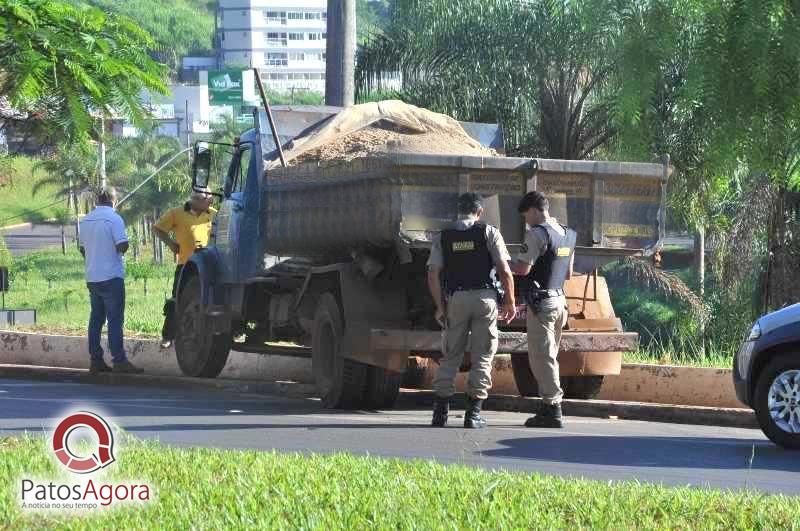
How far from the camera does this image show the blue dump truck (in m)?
11.9

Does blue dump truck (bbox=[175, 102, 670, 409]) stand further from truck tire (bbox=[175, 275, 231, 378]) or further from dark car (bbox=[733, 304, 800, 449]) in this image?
dark car (bbox=[733, 304, 800, 449])

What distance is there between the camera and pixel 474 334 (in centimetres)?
1136

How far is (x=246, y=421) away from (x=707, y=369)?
176 inches

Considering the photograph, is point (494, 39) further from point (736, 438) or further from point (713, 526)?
point (713, 526)

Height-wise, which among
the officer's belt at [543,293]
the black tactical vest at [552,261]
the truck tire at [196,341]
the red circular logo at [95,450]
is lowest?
the truck tire at [196,341]

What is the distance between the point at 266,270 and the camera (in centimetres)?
1463

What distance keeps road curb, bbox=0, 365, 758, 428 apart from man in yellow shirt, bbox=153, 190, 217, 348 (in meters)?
0.93

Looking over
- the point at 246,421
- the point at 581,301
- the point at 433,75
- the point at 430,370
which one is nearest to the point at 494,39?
the point at 433,75

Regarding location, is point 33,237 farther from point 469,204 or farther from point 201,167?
point 469,204

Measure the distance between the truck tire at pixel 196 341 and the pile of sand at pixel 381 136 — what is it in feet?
8.52

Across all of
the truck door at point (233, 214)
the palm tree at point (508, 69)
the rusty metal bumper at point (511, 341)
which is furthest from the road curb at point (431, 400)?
the palm tree at point (508, 69)

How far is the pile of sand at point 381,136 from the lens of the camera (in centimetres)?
1302

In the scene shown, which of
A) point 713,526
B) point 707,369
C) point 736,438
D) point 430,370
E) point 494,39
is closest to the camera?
point 713,526

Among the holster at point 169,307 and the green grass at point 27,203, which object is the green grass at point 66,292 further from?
the green grass at point 27,203
